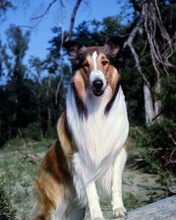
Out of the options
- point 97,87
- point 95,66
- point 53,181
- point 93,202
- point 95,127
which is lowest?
point 93,202

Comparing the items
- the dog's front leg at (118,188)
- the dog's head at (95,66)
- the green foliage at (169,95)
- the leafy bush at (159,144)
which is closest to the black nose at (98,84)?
the dog's head at (95,66)

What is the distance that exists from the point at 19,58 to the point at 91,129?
148 feet

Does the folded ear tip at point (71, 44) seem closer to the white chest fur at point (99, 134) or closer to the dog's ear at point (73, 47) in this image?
the dog's ear at point (73, 47)

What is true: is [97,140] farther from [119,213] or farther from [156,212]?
[156,212]

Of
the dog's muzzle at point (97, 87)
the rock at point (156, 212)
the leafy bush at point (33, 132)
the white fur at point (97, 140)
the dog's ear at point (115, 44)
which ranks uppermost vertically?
the dog's ear at point (115, 44)

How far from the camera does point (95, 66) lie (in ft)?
12.7

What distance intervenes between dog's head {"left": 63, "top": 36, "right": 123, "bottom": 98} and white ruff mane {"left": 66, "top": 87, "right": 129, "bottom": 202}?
0.56 ft

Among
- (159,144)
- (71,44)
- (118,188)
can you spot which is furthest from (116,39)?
(159,144)

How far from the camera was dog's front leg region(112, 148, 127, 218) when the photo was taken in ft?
12.5

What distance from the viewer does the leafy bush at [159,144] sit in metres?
9.49

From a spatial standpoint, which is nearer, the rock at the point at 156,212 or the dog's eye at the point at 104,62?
the rock at the point at 156,212

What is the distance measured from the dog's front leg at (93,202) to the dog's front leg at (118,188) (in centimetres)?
18

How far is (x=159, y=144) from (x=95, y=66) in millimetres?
6530

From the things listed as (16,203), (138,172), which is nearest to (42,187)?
(16,203)
